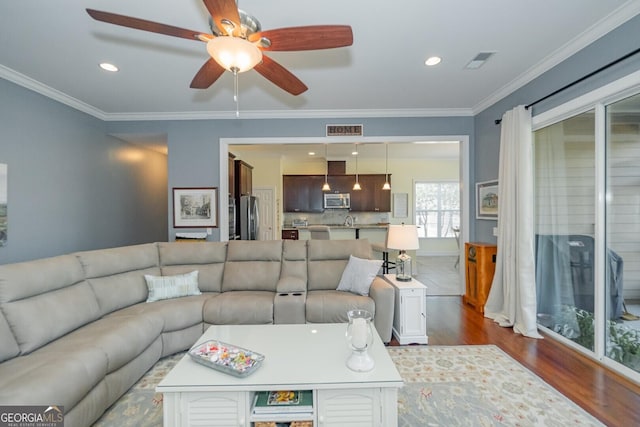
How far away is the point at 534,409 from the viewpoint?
1.86 metres

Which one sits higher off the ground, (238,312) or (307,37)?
(307,37)

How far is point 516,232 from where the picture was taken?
311 centimetres

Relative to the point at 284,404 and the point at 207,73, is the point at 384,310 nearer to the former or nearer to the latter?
the point at 284,404

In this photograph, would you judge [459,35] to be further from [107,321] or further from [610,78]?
[107,321]

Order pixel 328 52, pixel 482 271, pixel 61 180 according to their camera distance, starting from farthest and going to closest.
Result: pixel 482 271 < pixel 61 180 < pixel 328 52

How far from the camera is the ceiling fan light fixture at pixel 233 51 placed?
1.51 metres

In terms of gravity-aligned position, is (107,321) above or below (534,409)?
above

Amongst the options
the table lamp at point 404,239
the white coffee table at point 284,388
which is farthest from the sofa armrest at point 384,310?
the white coffee table at point 284,388

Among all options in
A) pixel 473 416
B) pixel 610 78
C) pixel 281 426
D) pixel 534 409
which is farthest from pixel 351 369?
pixel 610 78

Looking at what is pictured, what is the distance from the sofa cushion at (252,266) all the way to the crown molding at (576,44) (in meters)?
3.37

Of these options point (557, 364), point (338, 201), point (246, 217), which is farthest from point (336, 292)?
point (338, 201)

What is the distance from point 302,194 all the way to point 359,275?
17.7 feet

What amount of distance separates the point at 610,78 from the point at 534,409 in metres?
2.60

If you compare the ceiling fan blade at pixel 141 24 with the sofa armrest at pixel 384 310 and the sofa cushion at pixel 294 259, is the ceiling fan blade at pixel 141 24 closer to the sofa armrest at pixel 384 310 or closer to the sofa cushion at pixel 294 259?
the sofa cushion at pixel 294 259
